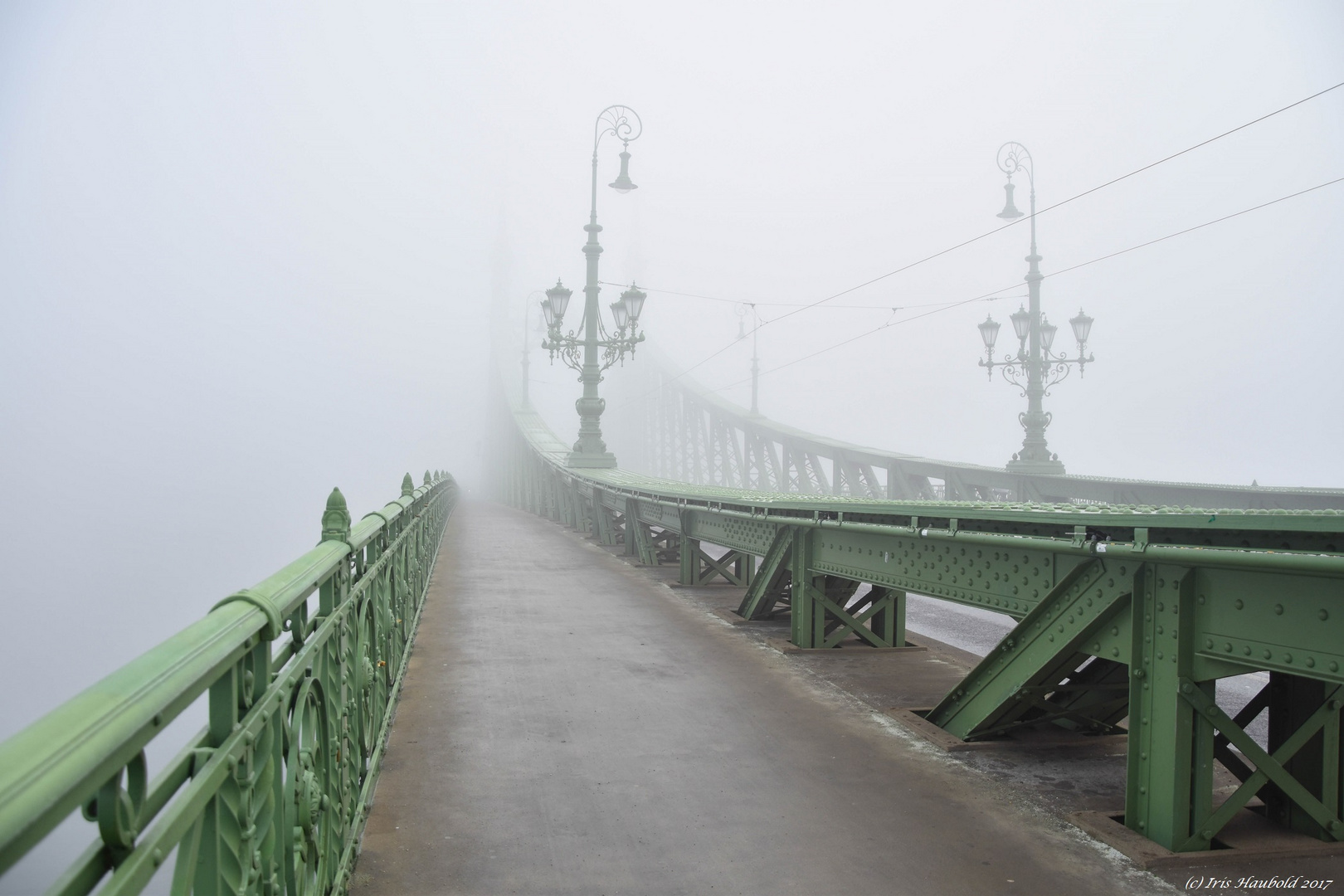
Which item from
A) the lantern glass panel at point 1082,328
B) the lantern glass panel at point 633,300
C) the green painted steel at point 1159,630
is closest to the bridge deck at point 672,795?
the green painted steel at point 1159,630

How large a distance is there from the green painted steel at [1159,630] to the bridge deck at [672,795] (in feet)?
1.54

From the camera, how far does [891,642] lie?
304 inches

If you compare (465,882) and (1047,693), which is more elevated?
(1047,693)

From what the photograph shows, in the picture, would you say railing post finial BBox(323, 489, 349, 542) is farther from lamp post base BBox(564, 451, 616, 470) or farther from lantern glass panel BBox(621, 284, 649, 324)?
lamp post base BBox(564, 451, 616, 470)

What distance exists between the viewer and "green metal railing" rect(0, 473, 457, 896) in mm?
1108

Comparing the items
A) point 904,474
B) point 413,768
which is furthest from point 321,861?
point 904,474

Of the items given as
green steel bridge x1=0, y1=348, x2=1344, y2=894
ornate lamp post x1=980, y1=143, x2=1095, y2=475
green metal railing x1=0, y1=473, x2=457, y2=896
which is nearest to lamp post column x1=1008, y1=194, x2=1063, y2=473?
ornate lamp post x1=980, y1=143, x2=1095, y2=475

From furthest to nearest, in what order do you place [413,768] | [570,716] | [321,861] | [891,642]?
1. [891,642]
2. [570,716]
3. [413,768]
4. [321,861]

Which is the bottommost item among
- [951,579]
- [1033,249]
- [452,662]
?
[452,662]

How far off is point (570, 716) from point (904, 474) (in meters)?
17.7

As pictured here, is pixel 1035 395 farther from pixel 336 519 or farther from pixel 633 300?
pixel 336 519

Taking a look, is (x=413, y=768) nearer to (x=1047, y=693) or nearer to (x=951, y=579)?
(x=951, y=579)

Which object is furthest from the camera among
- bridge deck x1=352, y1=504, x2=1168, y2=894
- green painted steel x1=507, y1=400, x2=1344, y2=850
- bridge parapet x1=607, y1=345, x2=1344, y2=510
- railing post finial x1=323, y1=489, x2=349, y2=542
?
bridge parapet x1=607, y1=345, x2=1344, y2=510

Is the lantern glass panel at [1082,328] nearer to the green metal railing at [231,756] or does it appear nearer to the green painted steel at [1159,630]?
the green painted steel at [1159,630]
